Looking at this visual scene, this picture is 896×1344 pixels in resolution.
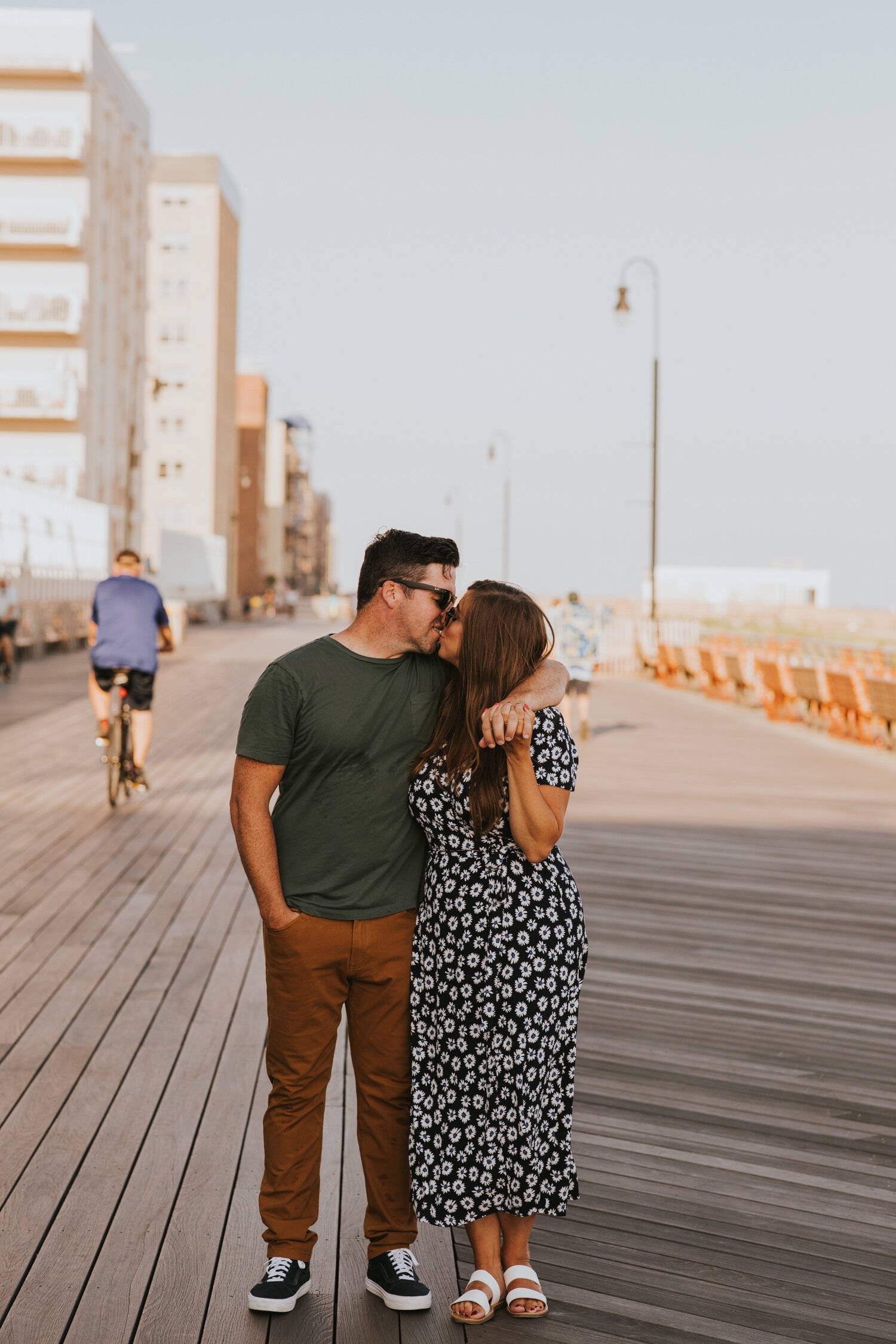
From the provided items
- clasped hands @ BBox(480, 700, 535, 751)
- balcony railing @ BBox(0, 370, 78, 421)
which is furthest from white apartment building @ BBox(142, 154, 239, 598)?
clasped hands @ BBox(480, 700, 535, 751)

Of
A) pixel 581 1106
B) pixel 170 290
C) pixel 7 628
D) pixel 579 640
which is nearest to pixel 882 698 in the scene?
pixel 579 640

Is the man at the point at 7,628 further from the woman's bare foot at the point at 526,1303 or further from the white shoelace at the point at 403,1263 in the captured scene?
the woman's bare foot at the point at 526,1303

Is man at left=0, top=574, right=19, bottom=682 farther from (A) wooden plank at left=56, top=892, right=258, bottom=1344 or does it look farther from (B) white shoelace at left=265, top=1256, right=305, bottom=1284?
(B) white shoelace at left=265, top=1256, right=305, bottom=1284

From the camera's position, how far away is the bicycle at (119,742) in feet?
35.3

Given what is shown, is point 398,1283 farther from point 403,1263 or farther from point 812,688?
point 812,688

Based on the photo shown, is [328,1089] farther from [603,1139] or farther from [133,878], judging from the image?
[133,878]

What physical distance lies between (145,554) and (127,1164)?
57.8 metres

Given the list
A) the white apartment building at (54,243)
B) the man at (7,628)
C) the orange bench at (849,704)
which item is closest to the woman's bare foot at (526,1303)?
the orange bench at (849,704)

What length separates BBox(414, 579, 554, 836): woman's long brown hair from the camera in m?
3.15

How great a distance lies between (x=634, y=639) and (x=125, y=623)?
21.6m

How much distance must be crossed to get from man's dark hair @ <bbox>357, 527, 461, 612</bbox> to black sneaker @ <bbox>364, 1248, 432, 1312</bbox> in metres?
1.55

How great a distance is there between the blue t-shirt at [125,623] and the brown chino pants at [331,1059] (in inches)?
291

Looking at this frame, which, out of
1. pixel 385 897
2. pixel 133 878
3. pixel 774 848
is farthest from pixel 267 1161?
pixel 774 848

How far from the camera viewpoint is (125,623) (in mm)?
10625
